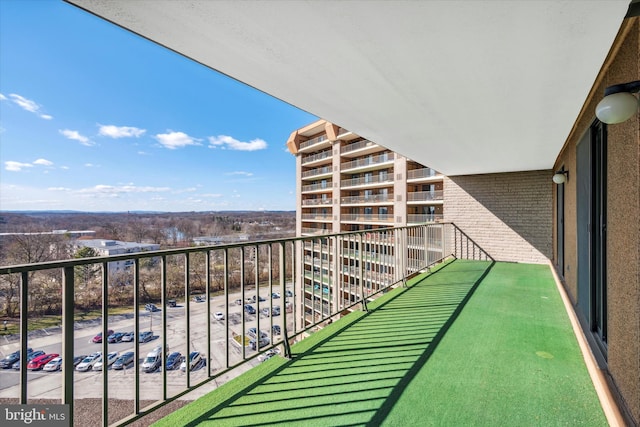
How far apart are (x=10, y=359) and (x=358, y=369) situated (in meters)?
1.94

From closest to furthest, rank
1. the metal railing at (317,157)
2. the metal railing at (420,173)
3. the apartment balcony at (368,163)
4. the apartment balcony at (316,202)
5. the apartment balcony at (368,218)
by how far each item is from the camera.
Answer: the metal railing at (420,173), the apartment balcony at (368,163), the apartment balcony at (368,218), the metal railing at (317,157), the apartment balcony at (316,202)

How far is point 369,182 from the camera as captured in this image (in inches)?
976

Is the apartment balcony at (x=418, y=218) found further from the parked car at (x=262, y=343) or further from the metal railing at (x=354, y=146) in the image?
the parked car at (x=262, y=343)

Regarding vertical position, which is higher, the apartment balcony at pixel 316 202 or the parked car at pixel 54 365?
the apartment balcony at pixel 316 202

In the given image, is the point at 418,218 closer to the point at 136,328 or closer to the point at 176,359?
the point at 176,359

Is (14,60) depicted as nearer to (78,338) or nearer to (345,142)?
(345,142)

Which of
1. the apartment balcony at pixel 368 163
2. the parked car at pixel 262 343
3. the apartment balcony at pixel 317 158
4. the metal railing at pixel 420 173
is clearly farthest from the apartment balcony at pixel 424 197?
the parked car at pixel 262 343

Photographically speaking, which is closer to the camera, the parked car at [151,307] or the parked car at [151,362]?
the parked car at [151,307]

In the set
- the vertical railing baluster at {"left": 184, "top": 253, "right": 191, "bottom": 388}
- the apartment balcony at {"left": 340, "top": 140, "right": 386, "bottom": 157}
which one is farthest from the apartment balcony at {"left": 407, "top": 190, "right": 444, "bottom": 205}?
the vertical railing baluster at {"left": 184, "top": 253, "right": 191, "bottom": 388}

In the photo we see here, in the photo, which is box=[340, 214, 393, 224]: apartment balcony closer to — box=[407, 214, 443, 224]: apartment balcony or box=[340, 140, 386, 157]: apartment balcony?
box=[407, 214, 443, 224]: apartment balcony

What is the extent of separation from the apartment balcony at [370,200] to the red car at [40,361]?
75.2ft

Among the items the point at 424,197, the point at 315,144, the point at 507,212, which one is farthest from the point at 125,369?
the point at 315,144

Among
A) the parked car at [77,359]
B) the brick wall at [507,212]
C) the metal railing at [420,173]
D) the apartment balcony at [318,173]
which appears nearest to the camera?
the parked car at [77,359]

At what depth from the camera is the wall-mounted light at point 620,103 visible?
1.52 meters
